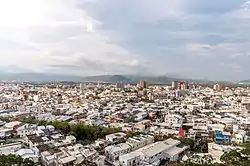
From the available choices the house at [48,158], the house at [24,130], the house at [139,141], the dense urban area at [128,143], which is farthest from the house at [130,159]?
the house at [24,130]

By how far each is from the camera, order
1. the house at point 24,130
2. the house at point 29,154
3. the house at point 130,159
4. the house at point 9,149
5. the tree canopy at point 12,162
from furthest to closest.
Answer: the house at point 24,130, the house at point 9,149, the house at point 130,159, the house at point 29,154, the tree canopy at point 12,162

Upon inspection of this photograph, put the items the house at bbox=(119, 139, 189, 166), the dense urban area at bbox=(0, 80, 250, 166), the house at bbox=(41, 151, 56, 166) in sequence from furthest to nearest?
the house at bbox=(119, 139, 189, 166), the house at bbox=(41, 151, 56, 166), the dense urban area at bbox=(0, 80, 250, 166)

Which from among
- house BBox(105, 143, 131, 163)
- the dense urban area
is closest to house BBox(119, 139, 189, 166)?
the dense urban area

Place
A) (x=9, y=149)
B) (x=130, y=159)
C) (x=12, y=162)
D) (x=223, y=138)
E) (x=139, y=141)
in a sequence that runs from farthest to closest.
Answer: (x=223, y=138), (x=139, y=141), (x=9, y=149), (x=130, y=159), (x=12, y=162)

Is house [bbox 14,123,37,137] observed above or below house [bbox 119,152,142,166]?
above

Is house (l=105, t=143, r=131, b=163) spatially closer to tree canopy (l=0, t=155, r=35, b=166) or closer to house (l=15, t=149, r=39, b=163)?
house (l=15, t=149, r=39, b=163)

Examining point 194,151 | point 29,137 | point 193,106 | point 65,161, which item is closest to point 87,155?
point 65,161

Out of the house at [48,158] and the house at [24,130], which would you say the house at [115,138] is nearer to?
the house at [48,158]

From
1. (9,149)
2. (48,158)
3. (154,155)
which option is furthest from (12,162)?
(154,155)

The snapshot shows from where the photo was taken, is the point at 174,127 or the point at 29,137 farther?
the point at 174,127

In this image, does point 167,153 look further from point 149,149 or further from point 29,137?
point 29,137

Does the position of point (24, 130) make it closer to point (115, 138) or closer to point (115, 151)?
point (115, 138)
